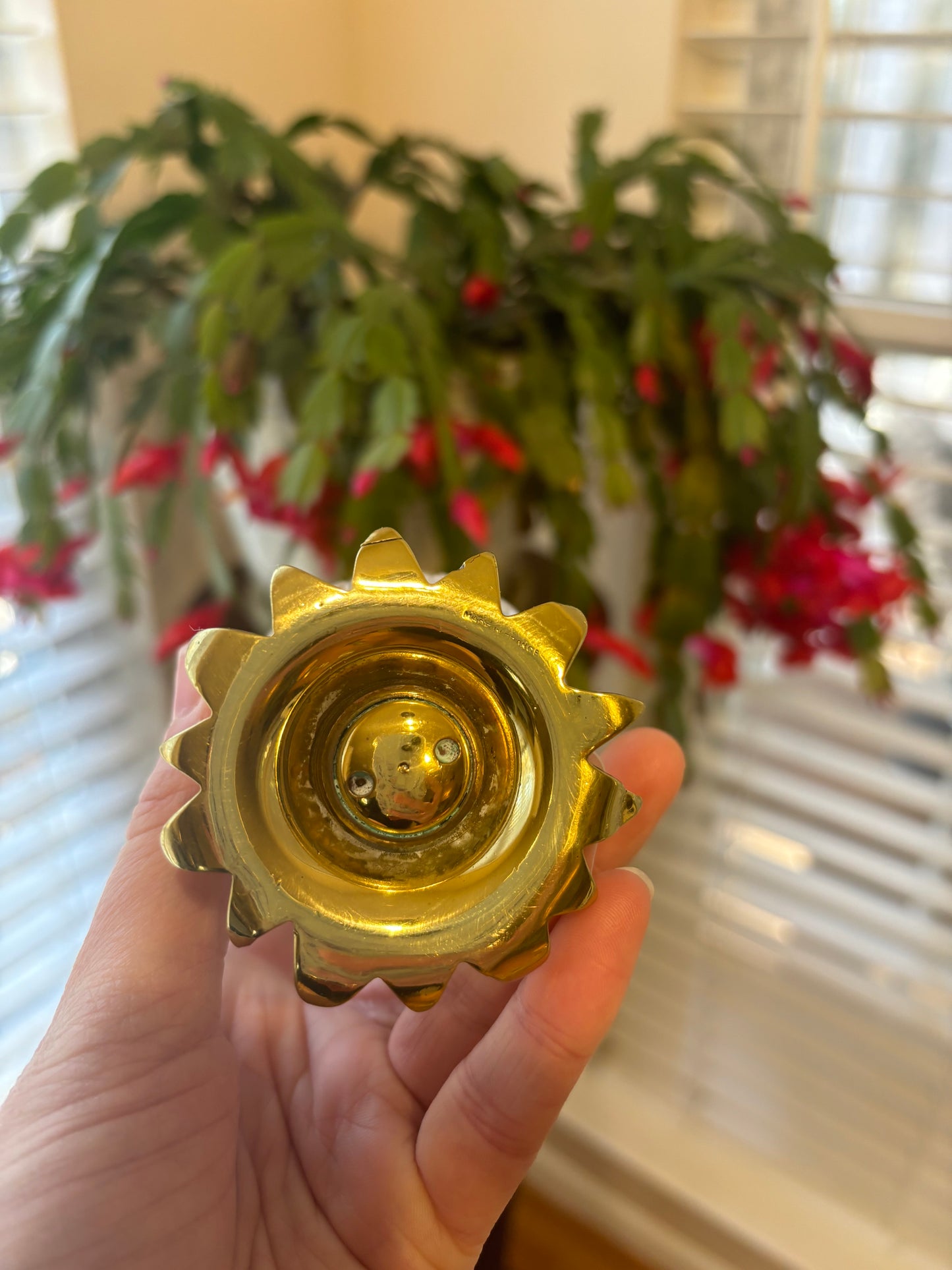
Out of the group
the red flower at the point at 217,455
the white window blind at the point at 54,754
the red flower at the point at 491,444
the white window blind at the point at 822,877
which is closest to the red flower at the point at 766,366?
the white window blind at the point at 822,877

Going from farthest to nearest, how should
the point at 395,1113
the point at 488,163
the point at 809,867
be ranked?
the point at 809,867 → the point at 488,163 → the point at 395,1113

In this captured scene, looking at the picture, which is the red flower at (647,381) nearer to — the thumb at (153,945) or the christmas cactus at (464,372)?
the christmas cactus at (464,372)

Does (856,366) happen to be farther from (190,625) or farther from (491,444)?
(190,625)

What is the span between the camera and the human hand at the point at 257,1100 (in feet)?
1.65

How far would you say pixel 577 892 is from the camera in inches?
19.5

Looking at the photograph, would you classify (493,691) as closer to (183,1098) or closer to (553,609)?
(553,609)

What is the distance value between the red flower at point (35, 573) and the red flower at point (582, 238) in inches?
21.8

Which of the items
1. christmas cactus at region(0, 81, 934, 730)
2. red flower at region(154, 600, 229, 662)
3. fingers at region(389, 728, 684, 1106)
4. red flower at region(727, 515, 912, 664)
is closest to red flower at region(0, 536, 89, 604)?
christmas cactus at region(0, 81, 934, 730)

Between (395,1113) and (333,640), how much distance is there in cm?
35

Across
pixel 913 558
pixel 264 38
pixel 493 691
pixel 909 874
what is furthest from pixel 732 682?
pixel 264 38

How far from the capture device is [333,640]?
0.51 meters

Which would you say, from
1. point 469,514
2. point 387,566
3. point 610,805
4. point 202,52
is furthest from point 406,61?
point 610,805

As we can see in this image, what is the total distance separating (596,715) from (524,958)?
137 mm

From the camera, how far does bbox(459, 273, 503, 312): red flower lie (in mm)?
824
